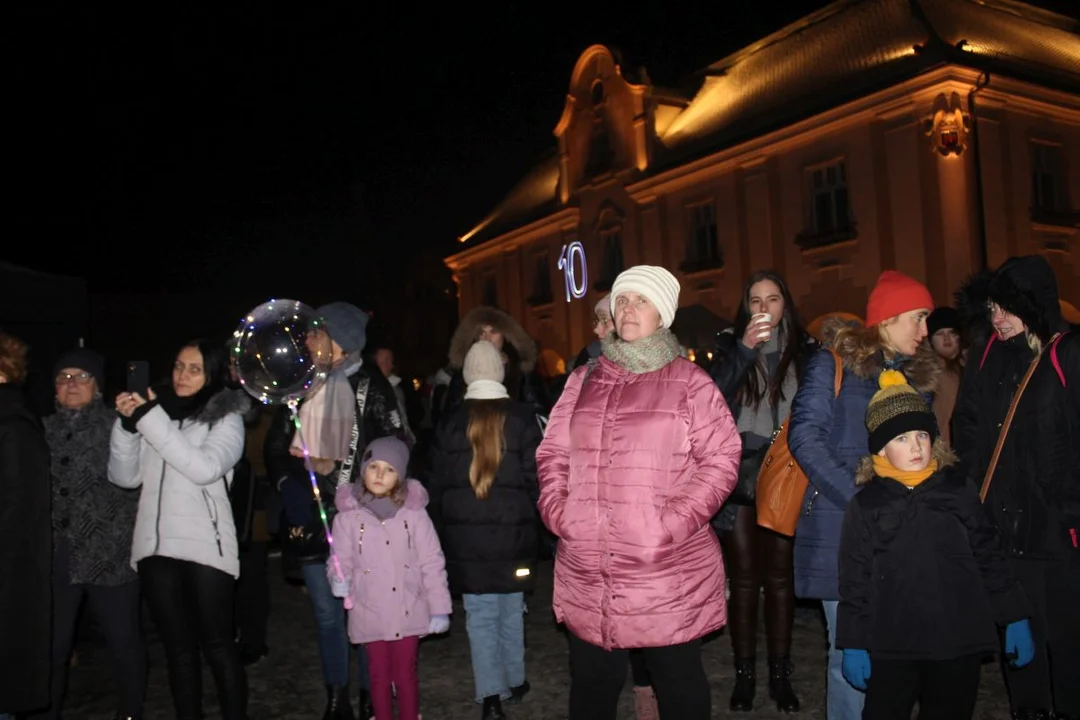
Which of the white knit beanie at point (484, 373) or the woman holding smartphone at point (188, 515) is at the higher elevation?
the white knit beanie at point (484, 373)

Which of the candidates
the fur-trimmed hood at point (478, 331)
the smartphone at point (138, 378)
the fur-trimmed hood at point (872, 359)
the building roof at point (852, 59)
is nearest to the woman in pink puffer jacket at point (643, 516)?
the fur-trimmed hood at point (872, 359)

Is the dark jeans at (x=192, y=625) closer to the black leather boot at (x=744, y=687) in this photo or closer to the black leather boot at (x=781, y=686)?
the black leather boot at (x=744, y=687)

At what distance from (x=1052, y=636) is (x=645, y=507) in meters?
2.32

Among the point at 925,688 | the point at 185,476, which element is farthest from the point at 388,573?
the point at 925,688

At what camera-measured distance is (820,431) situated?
12.7 feet

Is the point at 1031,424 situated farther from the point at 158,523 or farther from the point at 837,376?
the point at 158,523

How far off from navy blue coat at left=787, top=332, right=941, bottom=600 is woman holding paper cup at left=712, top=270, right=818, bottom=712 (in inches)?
27.3

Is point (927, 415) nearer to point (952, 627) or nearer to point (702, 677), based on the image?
point (952, 627)

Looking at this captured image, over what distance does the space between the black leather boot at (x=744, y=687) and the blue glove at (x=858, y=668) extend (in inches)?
57.2

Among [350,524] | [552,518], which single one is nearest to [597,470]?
[552,518]

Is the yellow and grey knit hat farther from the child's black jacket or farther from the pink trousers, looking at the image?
the pink trousers

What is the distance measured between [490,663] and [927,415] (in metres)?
2.75

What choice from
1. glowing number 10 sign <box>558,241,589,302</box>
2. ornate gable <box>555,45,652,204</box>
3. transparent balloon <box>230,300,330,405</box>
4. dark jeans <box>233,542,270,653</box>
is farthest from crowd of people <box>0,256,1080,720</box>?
glowing number 10 sign <box>558,241,589,302</box>

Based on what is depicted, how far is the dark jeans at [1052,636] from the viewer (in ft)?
13.5
